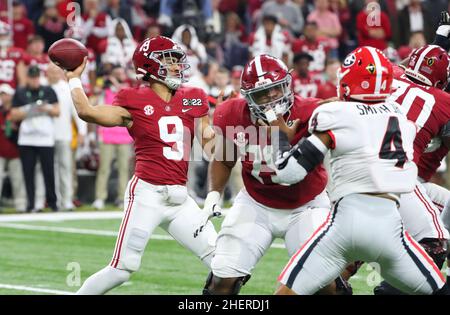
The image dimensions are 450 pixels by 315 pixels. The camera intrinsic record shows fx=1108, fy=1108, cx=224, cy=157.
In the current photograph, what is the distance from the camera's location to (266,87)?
6.57 metres

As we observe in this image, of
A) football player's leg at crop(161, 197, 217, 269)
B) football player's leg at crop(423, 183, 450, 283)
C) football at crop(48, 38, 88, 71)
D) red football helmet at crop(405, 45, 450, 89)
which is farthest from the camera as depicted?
football player's leg at crop(423, 183, 450, 283)

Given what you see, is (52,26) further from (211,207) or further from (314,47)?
(211,207)

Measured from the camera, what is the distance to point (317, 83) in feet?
50.6

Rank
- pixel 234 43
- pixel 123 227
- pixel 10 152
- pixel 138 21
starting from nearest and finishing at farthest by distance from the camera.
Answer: pixel 123 227 → pixel 10 152 → pixel 234 43 → pixel 138 21

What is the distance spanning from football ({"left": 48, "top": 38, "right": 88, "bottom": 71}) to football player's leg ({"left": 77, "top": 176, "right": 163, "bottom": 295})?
0.89 metres

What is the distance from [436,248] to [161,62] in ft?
7.12

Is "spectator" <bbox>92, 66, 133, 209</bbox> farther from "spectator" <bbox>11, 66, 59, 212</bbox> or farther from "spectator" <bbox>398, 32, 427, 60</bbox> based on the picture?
"spectator" <bbox>398, 32, 427, 60</bbox>

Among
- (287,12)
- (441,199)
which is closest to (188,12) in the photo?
(287,12)

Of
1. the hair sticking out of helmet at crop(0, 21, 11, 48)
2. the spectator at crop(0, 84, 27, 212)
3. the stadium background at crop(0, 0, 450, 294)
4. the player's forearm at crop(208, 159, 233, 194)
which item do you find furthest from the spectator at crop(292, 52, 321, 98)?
the player's forearm at crop(208, 159, 233, 194)

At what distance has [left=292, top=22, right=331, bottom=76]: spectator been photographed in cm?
1612

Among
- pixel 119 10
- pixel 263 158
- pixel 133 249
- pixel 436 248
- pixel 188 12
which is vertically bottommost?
pixel 119 10

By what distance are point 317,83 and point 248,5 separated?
432 centimetres

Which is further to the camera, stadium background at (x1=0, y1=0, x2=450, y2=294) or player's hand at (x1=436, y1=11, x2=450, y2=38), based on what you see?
stadium background at (x1=0, y1=0, x2=450, y2=294)
